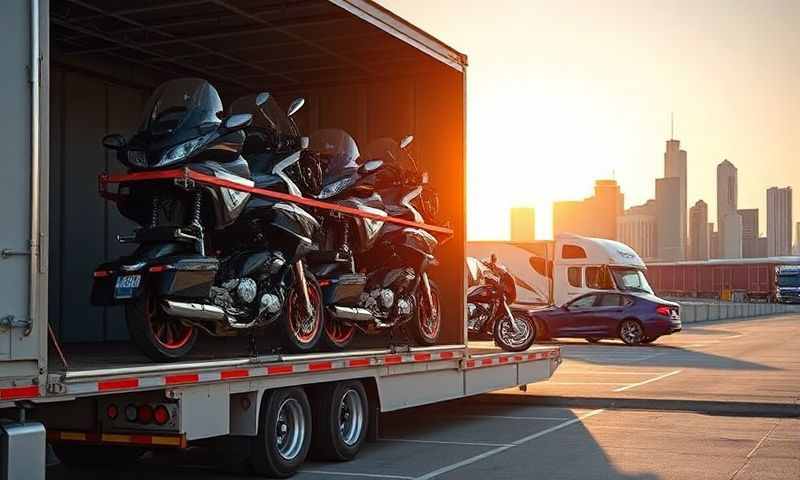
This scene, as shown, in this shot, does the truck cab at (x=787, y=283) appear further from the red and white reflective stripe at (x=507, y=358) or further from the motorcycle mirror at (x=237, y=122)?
the motorcycle mirror at (x=237, y=122)

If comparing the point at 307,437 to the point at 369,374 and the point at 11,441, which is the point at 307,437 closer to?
the point at 369,374

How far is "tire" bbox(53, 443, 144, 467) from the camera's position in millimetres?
9359

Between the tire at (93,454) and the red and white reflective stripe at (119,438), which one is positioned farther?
the tire at (93,454)

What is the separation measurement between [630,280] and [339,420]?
21.1 metres

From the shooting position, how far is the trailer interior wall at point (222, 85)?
11289 millimetres

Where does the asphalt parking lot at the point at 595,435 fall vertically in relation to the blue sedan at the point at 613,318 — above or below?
below

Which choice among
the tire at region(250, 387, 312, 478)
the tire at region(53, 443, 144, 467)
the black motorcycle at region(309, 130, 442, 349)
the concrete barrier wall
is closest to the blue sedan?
the concrete barrier wall

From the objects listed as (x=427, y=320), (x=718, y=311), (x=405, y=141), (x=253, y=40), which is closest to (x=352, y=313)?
(x=427, y=320)

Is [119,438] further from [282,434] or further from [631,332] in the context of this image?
[631,332]

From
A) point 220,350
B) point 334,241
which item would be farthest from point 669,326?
point 220,350

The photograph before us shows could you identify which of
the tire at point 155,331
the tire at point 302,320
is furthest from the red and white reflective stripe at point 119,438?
the tire at point 302,320

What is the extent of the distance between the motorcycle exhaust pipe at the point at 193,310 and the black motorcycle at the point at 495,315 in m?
8.64

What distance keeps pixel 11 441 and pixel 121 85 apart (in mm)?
7249

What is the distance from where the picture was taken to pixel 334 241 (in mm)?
11531
